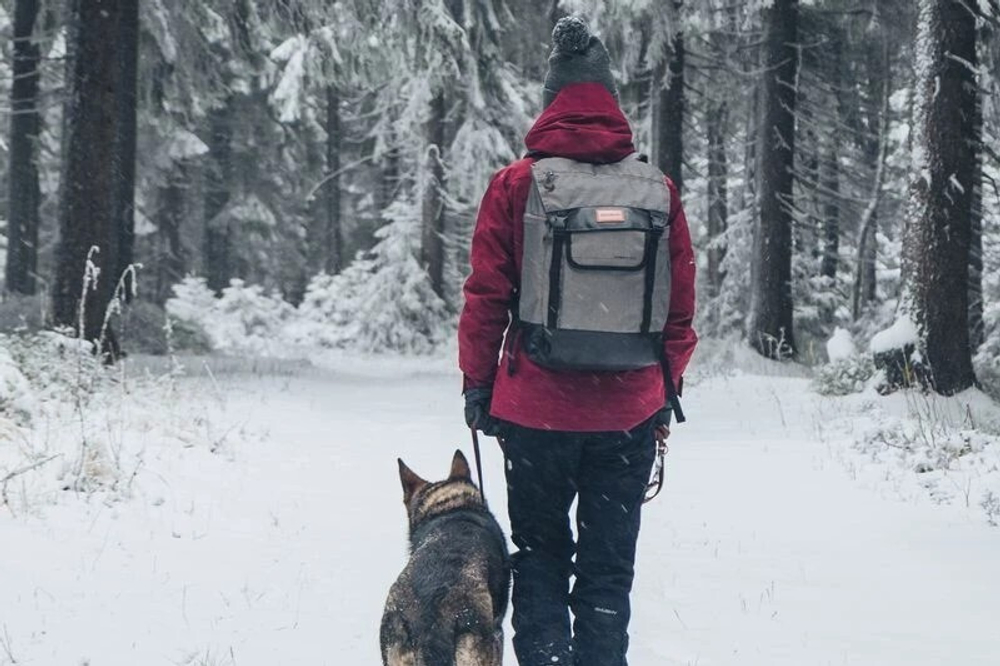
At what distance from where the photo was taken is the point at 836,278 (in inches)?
924

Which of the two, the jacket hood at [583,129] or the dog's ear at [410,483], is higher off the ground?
the jacket hood at [583,129]

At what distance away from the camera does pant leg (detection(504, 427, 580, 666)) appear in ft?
10.6

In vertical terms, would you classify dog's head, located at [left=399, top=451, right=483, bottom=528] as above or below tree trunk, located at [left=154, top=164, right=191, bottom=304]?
below

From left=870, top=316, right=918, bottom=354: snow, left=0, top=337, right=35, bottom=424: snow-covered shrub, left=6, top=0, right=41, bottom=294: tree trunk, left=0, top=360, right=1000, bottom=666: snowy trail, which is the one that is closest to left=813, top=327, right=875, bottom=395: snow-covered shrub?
left=870, top=316, right=918, bottom=354: snow

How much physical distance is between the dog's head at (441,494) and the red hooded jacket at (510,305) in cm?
84

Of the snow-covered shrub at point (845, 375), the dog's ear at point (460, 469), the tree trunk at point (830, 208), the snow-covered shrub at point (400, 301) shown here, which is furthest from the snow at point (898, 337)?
the snow-covered shrub at point (400, 301)

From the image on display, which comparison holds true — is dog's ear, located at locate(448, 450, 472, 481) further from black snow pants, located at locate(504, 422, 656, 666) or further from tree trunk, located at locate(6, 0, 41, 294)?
tree trunk, located at locate(6, 0, 41, 294)

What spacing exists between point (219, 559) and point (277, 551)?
0.38m

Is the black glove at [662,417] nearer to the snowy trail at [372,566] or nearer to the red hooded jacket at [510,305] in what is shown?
the red hooded jacket at [510,305]

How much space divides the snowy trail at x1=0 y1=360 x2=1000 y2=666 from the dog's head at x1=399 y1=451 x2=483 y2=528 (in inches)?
25.9

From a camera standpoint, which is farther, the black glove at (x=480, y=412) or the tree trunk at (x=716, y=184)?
the tree trunk at (x=716, y=184)

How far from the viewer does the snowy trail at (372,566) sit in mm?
3904

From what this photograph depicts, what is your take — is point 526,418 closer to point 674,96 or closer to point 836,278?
point 674,96

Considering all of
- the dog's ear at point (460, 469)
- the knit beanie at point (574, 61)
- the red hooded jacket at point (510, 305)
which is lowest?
the dog's ear at point (460, 469)
